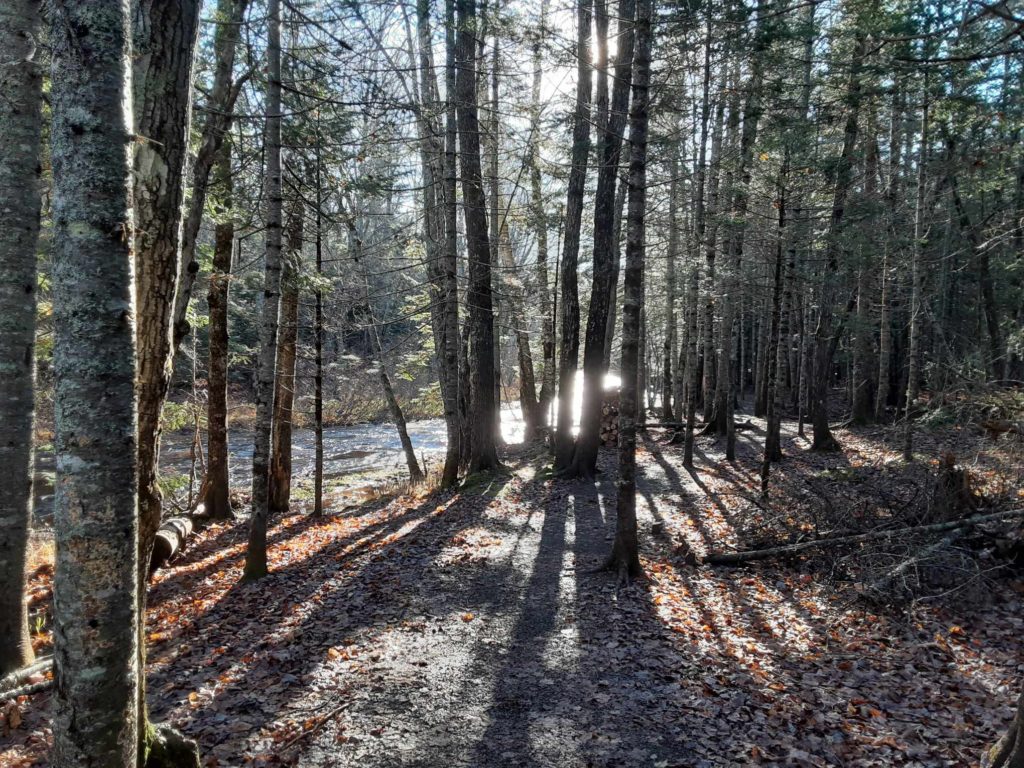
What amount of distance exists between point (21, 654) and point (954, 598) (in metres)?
9.47

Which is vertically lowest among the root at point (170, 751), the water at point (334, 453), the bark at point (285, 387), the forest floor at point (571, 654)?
the water at point (334, 453)

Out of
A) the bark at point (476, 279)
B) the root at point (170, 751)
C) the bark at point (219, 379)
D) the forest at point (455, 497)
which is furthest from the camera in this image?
the bark at point (476, 279)

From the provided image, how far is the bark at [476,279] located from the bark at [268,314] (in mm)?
5019

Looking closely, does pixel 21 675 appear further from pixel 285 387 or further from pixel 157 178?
pixel 285 387

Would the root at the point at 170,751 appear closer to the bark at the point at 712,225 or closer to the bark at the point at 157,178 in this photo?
the bark at the point at 157,178

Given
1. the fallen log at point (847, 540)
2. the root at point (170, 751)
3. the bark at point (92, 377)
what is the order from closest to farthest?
the bark at point (92, 377) → the root at point (170, 751) → the fallen log at point (847, 540)

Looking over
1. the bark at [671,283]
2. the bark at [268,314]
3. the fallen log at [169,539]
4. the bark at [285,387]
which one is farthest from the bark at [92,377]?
the bark at [671,283]

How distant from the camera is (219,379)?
35.2 feet

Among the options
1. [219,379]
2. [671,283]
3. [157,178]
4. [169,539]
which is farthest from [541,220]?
[157,178]

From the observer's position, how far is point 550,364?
20.6 metres

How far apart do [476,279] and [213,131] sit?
6726 millimetres

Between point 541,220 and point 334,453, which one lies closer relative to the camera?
point 541,220

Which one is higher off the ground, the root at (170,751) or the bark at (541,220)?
the bark at (541,220)

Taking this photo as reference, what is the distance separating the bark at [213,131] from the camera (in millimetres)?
5164
